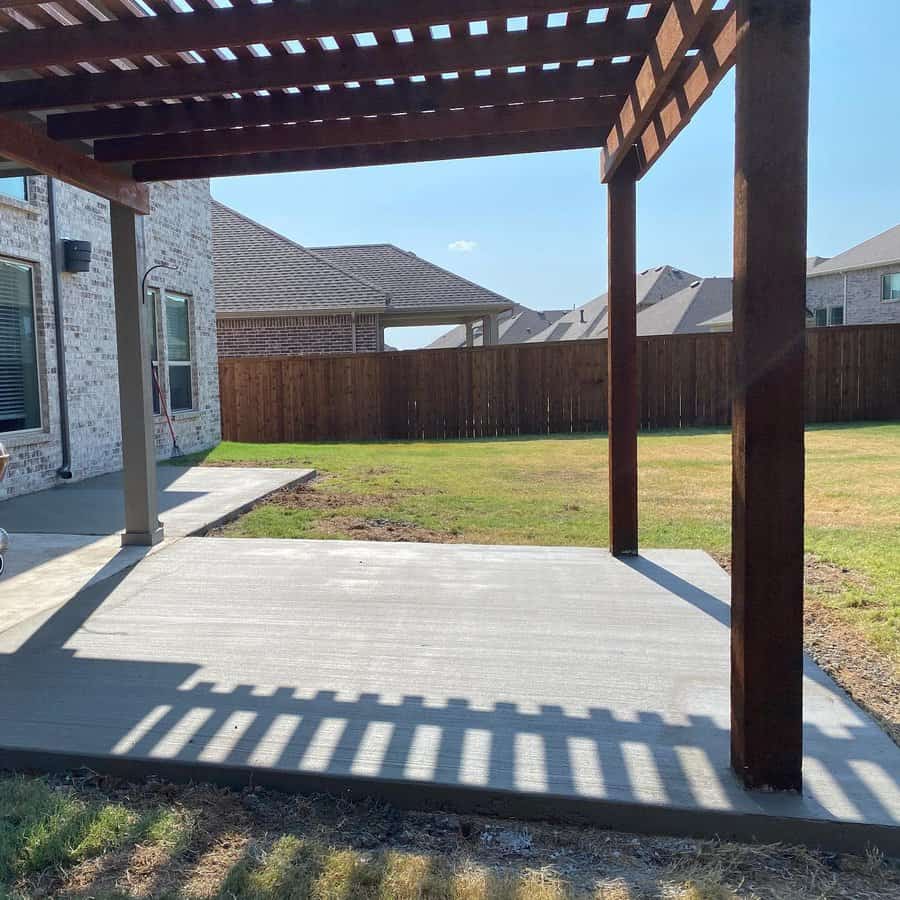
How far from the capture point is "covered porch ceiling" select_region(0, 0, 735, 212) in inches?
138

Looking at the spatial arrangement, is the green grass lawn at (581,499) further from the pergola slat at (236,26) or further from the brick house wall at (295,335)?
the brick house wall at (295,335)

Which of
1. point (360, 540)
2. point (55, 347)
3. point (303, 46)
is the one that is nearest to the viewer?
point (303, 46)

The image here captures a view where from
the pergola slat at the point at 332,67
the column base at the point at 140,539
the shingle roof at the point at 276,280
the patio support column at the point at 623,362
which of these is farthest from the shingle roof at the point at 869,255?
the column base at the point at 140,539

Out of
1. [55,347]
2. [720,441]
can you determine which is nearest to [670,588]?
[55,347]

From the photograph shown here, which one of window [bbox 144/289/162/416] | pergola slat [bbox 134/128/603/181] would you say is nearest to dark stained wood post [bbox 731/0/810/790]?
pergola slat [bbox 134/128/603/181]

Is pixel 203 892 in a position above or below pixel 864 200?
below

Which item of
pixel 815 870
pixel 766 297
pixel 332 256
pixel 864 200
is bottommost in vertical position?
pixel 815 870

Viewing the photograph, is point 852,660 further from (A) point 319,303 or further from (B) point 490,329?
(B) point 490,329

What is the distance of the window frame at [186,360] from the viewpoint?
12.6m

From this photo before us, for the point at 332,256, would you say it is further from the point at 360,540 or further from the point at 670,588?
the point at 670,588

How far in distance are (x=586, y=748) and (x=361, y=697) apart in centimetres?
99

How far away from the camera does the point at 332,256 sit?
2222 centimetres

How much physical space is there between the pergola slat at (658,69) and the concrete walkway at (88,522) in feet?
14.1

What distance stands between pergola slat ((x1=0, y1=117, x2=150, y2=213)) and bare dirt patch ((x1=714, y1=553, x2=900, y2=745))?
514 cm
